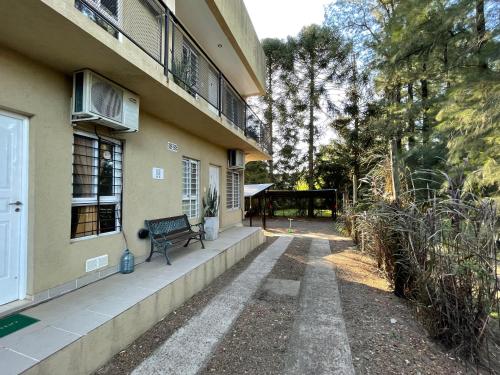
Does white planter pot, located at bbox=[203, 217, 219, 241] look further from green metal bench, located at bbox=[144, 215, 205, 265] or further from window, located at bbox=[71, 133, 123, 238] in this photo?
window, located at bbox=[71, 133, 123, 238]

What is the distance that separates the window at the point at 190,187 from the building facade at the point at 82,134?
2.21 feet

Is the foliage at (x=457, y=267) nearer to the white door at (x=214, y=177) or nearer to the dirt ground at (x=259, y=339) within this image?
the dirt ground at (x=259, y=339)

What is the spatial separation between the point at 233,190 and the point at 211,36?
17.9 ft

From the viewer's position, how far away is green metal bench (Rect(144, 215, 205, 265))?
498cm

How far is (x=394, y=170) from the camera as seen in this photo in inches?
197

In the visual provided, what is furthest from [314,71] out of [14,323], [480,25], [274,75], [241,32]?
[14,323]

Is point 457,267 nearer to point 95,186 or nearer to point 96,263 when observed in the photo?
point 96,263

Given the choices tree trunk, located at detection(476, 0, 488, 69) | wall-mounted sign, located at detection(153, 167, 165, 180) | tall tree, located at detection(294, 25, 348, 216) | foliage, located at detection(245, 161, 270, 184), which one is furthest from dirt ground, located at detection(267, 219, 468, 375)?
foliage, located at detection(245, 161, 270, 184)

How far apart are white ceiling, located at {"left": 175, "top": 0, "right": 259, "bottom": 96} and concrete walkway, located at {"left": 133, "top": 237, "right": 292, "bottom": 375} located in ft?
20.9

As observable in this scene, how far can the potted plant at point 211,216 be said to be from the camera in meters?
7.38

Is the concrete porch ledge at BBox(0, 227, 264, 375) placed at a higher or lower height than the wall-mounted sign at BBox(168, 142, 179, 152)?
lower

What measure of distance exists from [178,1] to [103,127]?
3.85 meters

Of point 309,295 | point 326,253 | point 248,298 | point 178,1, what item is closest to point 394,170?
point 309,295

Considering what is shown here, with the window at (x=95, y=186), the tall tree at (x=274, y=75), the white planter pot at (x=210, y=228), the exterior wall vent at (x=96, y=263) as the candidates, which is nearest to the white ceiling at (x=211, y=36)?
the window at (x=95, y=186)
